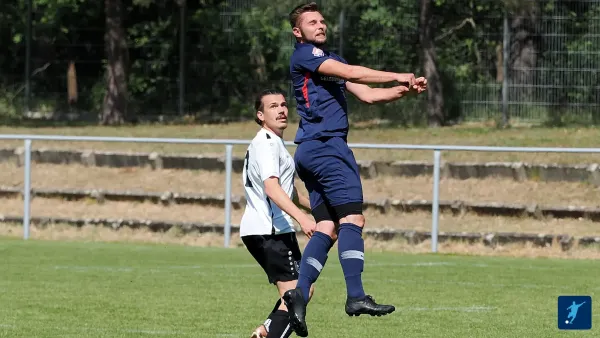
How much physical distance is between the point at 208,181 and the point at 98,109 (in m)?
8.67

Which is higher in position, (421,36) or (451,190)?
(421,36)

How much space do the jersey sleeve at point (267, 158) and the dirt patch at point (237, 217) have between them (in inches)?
430

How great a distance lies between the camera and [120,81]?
95.3 ft

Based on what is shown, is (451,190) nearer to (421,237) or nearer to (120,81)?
(421,237)

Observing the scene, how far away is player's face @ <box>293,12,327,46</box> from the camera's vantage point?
8.69 meters

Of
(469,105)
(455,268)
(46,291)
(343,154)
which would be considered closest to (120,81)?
(469,105)

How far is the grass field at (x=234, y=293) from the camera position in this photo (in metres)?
10.2

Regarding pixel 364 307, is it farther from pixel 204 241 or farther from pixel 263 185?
pixel 204 241

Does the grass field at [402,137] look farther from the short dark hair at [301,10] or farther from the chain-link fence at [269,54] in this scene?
the short dark hair at [301,10]

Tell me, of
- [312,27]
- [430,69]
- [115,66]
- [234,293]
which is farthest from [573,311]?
[115,66]

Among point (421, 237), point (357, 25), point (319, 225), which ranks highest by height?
point (357, 25)

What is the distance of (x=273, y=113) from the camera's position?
28.2 ft

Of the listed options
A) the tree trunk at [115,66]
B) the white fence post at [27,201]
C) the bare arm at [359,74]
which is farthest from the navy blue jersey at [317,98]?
the tree trunk at [115,66]

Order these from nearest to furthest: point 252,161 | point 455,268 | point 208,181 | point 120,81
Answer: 1. point 252,161
2. point 455,268
3. point 208,181
4. point 120,81
